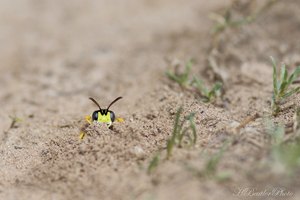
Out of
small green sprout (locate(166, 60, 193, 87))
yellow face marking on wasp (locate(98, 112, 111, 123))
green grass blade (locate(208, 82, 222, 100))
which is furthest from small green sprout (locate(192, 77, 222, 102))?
yellow face marking on wasp (locate(98, 112, 111, 123))

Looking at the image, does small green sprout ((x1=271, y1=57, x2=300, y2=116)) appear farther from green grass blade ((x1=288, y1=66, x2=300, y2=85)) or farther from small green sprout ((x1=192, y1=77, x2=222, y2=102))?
small green sprout ((x1=192, y1=77, x2=222, y2=102))

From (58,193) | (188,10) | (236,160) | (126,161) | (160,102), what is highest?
(188,10)

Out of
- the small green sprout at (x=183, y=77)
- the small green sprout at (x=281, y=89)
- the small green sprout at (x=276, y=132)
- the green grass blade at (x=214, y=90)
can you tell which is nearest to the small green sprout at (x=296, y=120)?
the small green sprout at (x=276, y=132)

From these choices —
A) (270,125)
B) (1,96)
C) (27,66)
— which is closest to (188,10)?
(27,66)

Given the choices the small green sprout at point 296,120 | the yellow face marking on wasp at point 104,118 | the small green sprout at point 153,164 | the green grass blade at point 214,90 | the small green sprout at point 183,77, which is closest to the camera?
the small green sprout at point 153,164

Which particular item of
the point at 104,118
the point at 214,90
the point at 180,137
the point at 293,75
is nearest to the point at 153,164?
the point at 180,137

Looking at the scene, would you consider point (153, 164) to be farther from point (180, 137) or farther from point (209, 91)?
point (209, 91)

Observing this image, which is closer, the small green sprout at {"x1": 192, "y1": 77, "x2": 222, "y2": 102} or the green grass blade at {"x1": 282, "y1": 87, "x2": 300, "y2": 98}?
the green grass blade at {"x1": 282, "y1": 87, "x2": 300, "y2": 98}

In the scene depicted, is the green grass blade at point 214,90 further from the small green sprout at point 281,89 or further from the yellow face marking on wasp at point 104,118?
the yellow face marking on wasp at point 104,118

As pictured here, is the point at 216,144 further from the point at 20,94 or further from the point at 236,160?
the point at 20,94
